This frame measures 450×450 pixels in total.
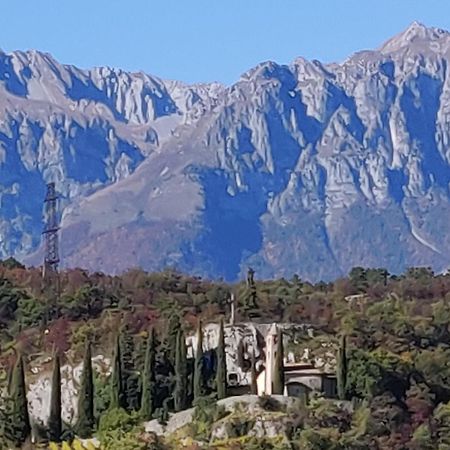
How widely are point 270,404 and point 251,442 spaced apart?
19.9 feet

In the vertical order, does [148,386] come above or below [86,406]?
→ above

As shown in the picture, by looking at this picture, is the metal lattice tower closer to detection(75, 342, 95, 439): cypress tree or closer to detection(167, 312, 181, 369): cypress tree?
detection(167, 312, 181, 369): cypress tree

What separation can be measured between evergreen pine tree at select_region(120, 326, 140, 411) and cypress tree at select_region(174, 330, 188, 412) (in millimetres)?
1925

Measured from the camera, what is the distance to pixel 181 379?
87688mm

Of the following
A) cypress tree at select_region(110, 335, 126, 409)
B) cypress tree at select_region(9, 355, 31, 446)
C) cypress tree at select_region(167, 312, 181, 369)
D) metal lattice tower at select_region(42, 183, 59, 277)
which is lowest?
cypress tree at select_region(9, 355, 31, 446)

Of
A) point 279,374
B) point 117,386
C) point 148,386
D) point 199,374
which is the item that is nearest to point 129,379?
point 117,386

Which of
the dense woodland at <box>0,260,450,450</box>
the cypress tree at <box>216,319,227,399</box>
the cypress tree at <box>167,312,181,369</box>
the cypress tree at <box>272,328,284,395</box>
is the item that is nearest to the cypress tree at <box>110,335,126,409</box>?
the dense woodland at <box>0,260,450,450</box>

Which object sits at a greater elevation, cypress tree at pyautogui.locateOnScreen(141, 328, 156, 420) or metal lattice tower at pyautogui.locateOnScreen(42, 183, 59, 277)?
metal lattice tower at pyautogui.locateOnScreen(42, 183, 59, 277)

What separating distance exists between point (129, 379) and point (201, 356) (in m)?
3.34

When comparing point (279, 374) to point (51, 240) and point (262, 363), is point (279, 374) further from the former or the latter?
point (51, 240)

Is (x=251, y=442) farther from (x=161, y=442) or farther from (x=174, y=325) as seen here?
(x=174, y=325)

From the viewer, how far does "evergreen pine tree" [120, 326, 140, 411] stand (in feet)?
289

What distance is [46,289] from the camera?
11275 centimetres

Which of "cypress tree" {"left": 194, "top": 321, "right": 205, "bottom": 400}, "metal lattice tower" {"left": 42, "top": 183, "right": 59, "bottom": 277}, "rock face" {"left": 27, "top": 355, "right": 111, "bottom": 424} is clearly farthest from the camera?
"metal lattice tower" {"left": 42, "top": 183, "right": 59, "bottom": 277}
